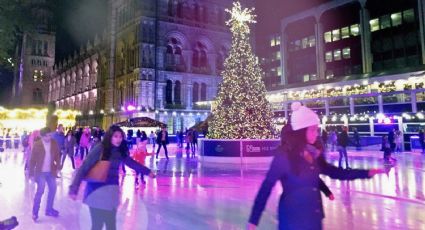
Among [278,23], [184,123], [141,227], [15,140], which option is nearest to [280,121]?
[184,123]

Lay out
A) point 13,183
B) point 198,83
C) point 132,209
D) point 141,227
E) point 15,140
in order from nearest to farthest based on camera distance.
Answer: point 141,227 → point 132,209 → point 13,183 → point 15,140 → point 198,83

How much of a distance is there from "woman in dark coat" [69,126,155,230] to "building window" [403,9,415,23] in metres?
38.3

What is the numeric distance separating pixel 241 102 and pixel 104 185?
13047 mm

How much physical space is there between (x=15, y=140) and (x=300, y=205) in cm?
3589

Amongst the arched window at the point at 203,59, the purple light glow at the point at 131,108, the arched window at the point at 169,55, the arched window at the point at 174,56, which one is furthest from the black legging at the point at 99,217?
the arched window at the point at 203,59

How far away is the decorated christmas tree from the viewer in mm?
16125

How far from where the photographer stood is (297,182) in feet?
8.08

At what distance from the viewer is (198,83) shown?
45.4m

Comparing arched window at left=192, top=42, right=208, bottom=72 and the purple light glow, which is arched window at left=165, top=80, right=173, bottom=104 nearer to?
arched window at left=192, top=42, right=208, bottom=72

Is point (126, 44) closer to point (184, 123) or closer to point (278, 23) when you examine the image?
point (184, 123)

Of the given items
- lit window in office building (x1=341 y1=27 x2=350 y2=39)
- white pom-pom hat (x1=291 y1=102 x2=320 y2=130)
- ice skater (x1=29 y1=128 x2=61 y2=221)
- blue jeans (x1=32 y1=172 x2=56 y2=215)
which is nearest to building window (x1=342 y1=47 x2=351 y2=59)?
lit window in office building (x1=341 y1=27 x2=350 y2=39)

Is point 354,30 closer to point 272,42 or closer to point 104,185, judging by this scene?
point 272,42

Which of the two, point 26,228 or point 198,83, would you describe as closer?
point 26,228

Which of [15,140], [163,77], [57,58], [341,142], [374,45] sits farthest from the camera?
[57,58]
